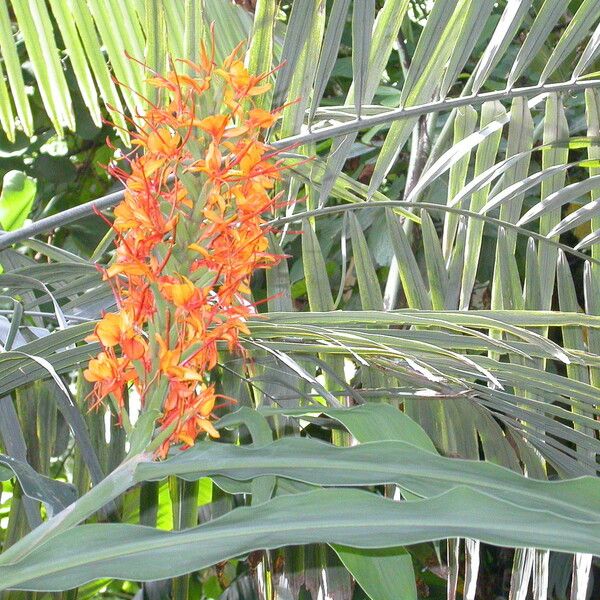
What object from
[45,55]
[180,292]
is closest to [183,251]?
Answer: [180,292]

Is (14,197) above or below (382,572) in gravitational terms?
above

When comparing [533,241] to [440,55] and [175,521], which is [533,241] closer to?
[440,55]

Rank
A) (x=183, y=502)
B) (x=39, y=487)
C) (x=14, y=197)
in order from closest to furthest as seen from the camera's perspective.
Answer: (x=39, y=487), (x=183, y=502), (x=14, y=197)

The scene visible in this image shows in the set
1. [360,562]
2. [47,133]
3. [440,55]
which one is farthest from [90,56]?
[47,133]

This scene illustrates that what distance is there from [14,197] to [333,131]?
73 cm

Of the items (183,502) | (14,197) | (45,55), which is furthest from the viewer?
Answer: (14,197)

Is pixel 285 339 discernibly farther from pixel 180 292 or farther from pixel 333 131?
pixel 180 292

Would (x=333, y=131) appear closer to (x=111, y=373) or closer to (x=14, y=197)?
(x=111, y=373)

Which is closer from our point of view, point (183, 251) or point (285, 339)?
point (183, 251)

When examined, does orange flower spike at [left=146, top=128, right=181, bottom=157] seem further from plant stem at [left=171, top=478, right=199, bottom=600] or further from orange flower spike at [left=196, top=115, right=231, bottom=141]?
plant stem at [left=171, top=478, right=199, bottom=600]

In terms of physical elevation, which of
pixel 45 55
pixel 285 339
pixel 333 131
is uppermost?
pixel 45 55

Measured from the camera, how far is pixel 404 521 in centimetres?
26

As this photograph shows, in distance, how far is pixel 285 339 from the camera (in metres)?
0.60

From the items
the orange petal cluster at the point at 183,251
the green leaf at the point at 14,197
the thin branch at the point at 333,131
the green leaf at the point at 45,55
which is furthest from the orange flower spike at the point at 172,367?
the green leaf at the point at 14,197
